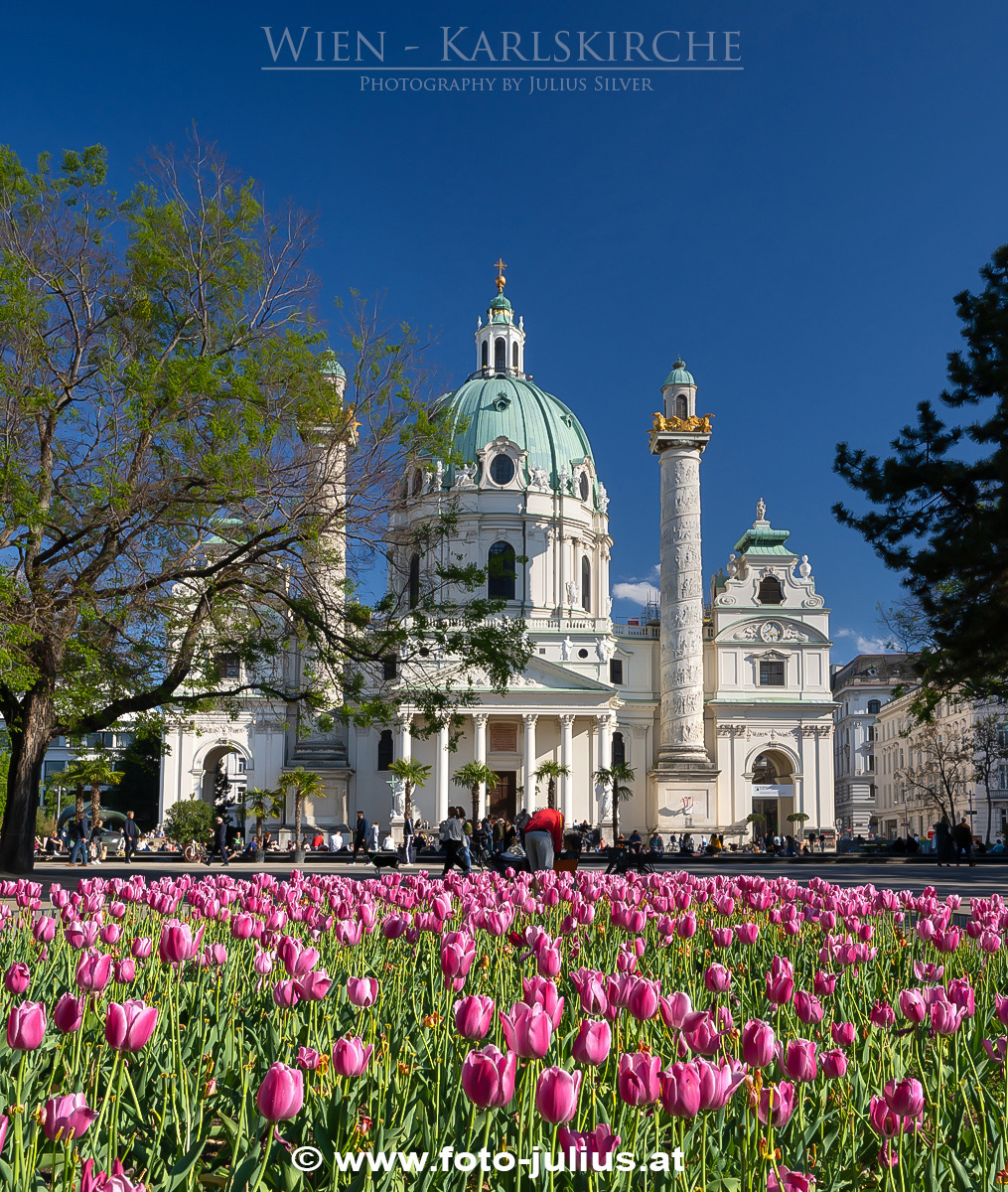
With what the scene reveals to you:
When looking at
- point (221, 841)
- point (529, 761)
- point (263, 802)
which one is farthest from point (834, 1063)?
point (529, 761)

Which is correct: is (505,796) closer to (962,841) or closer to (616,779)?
(616,779)

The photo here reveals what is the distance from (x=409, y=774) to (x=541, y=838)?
142ft

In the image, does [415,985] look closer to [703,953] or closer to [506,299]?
[703,953]

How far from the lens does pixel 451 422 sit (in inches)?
813

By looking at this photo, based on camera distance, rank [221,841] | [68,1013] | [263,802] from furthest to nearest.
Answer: [263,802] < [221,841] < [68,1013]

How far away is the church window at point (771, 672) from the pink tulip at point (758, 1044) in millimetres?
65554

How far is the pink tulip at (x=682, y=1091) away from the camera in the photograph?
256 cm

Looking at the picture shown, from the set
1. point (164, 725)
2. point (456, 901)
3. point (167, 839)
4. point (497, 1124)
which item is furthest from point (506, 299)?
point (497, 1124)

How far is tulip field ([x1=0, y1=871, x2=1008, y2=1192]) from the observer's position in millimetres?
2797

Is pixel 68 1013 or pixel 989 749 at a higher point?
pixel 989 749

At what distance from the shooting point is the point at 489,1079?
8.32 ft

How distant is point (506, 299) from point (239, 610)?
198ft

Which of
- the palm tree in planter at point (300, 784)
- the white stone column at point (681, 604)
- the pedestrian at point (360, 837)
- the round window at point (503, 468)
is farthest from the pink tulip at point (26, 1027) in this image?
the round window at point (503, 468)

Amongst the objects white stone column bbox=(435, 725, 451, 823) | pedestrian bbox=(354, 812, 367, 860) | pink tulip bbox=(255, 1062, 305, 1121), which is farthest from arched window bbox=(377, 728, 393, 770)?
pink tulip bbox=(255, 1062, 305, 1121)
